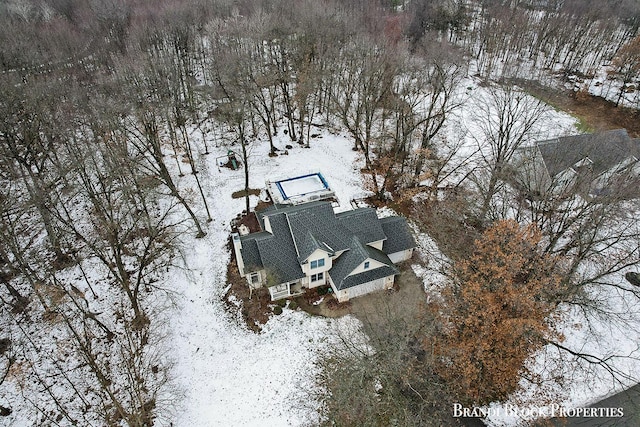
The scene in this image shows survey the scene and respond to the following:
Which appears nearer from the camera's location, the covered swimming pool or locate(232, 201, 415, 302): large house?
locate(232, 201, 415, 302): large house

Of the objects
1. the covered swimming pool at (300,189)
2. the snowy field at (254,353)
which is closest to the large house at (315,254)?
the snowy field at (254,353)

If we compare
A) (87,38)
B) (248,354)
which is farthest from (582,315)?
(87,38)

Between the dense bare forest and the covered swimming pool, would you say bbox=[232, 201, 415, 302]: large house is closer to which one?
the dense bare forest

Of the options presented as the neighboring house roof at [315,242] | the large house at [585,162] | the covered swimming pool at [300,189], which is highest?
the large house at [585,162]

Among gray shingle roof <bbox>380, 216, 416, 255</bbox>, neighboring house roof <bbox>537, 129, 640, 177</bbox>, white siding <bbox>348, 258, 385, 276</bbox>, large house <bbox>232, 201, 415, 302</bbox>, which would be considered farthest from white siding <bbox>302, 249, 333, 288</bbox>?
neighboring house roof <bbox>537, 129, 640, 177</bbox>

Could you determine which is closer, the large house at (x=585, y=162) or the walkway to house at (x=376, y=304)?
the large house at (x=585, y=162)

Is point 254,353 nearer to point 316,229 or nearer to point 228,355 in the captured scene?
point 228,355

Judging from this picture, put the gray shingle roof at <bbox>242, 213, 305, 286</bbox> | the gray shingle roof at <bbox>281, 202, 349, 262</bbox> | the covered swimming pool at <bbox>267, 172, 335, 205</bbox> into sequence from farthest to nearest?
the covered swimming pool at <bbox>267, 172, 335, 205</bbox>, the gray shingle roof at <bbox>281, 202, 349, 262</bbox>, the gray shingle roof at <bbox>242, 213, 305, 286</bbox>

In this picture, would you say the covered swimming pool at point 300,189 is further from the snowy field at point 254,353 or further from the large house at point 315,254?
the large house at point 315,254
